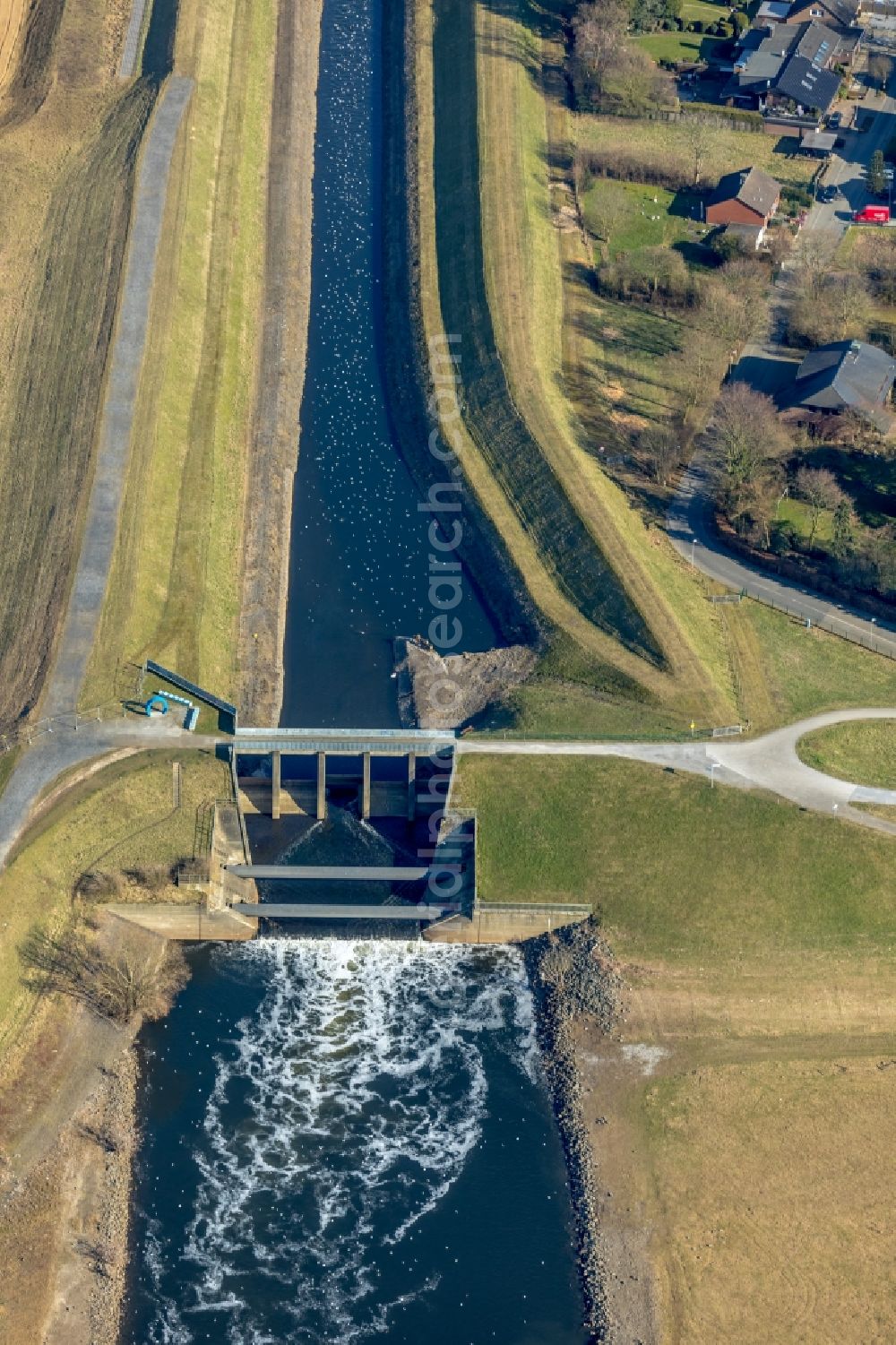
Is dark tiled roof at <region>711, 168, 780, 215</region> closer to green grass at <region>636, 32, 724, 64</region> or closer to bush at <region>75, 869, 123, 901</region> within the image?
green grass at <region>636, 32, 724, 64</region>

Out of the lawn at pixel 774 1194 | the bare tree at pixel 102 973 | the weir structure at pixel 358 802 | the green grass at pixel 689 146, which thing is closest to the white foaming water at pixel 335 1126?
the bare tree at pixel 102 973

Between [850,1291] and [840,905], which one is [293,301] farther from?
[850,1291]

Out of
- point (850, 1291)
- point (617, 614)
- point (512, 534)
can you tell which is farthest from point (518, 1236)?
Result: point (512, 534)

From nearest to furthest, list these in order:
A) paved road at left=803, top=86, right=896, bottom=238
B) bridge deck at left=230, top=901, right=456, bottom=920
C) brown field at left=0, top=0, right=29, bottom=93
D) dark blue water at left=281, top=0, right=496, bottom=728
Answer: bridge deck at left=230, top=901, right=456, bottom=920
dark blue water at left=281, top=0, right=496, bottom=728
paved road at left=803, top=86, right=896, bottom=238
brown field at left=0, top=0, right=29, bottom=93

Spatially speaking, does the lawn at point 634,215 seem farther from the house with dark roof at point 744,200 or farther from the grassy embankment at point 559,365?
the house with dark roof at point 744,200

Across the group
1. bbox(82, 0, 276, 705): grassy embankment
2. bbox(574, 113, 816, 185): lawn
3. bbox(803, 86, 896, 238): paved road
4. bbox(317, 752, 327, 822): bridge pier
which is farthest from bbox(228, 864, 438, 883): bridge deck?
bbox(574, 113, 816, 185): lawn
